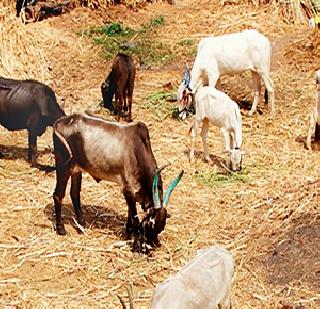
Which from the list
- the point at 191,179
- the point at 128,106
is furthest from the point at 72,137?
the point at 128,106

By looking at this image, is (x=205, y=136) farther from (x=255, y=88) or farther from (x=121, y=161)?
(x=121, y=161)

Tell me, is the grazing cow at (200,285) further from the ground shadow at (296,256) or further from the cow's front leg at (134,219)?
the cow's front leg at (134,219)

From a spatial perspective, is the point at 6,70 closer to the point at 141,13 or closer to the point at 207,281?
the point at 141,13

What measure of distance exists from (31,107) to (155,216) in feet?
13.6

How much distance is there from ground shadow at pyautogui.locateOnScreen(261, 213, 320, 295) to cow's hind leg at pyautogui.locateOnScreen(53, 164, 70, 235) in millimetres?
2668

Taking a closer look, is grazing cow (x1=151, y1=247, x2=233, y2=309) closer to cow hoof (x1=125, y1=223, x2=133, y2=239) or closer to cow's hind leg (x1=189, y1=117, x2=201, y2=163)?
cow hoof (x1=125, y1=223, x2=133, y2=239)

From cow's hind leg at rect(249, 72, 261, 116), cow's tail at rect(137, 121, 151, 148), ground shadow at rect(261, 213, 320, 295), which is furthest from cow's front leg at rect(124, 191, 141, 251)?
cow's hind leg at rect(249, 72, 261, 116)

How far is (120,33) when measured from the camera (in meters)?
19.0

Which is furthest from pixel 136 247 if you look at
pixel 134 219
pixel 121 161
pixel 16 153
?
pixel 16 153

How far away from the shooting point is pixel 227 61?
14.4 metres

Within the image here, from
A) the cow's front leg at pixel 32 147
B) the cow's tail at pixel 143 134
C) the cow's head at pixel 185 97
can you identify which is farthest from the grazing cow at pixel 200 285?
the cow's head at pixel 185 97

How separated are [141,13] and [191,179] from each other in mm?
9372

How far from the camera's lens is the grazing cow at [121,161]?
9.41 meters

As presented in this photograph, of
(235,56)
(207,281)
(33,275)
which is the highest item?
(235,56)
